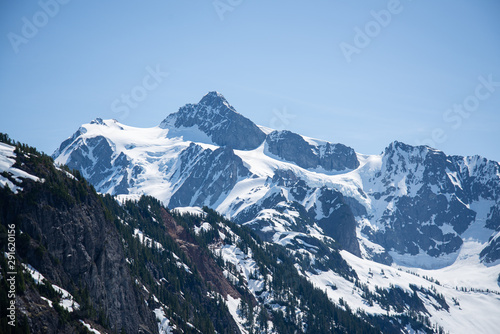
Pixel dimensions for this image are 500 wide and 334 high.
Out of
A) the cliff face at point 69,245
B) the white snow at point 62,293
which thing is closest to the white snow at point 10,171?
the cliff face at point 69,245

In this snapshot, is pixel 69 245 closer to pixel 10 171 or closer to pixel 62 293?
pixel 62 293

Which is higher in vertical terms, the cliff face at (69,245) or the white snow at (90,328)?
the cliff face at (69,245)

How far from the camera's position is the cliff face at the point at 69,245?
106m

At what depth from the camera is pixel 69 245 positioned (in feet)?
385

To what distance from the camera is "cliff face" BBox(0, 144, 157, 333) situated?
4156 inches

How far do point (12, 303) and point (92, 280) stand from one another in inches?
1274

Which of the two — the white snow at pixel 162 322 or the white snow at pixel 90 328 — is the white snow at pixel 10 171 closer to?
the white snow at pixel 90 328

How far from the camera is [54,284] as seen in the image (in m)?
105

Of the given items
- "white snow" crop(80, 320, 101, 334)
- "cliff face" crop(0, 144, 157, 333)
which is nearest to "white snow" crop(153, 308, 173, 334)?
"cliff face" crop(0, 144, 157, 333)

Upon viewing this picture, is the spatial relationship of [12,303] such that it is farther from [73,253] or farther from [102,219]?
[102,219]

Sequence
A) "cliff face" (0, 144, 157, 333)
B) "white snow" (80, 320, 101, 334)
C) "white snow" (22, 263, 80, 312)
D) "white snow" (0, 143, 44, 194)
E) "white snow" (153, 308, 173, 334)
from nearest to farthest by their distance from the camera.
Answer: "white snow" (22, 263, 80, 312), "white snow" (80, 320, 101, 334), "cliff face" (0, 144, 157, 333), "white snow" (0, 143, 44, 194), "white snow" (153, 308, 173, 334)

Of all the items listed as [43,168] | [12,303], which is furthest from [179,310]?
[12,303]

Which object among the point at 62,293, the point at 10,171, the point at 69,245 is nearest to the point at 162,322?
the point at 69,245

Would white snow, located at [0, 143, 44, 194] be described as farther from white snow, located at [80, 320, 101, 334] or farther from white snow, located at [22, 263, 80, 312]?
white snow, located at [80, 320, 101, 334]
